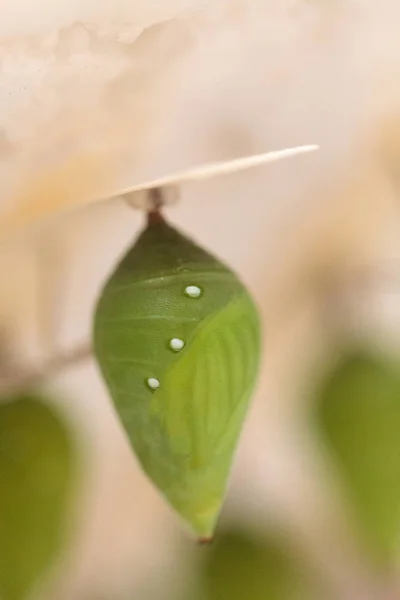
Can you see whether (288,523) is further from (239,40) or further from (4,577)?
(239,40)

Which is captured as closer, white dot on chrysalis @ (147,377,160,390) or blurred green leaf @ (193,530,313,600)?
white dot on chrysalis @ (147,377,160,390)

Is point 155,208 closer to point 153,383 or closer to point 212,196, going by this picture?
point 153,383

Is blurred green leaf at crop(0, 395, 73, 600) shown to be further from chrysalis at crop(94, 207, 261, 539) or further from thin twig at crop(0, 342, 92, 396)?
chrysalis at crop(94, 207, 261, 539)

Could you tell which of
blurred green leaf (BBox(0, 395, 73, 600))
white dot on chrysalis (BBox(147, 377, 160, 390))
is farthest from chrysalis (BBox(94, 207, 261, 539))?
blurred green leaf (BBox(0, 395, 73, 600))

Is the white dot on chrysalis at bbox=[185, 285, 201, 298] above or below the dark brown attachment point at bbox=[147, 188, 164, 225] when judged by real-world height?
below

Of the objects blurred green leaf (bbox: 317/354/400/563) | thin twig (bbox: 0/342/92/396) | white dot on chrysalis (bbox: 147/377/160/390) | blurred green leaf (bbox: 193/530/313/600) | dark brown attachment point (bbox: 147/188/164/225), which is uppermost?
dark brown attachment point (bbox: 147/188/164/225)

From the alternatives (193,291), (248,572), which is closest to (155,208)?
(193,291)

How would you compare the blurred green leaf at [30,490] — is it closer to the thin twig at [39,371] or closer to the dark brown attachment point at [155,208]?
the thin twig at [39,371]
